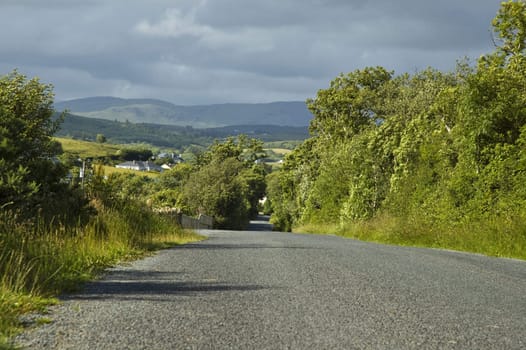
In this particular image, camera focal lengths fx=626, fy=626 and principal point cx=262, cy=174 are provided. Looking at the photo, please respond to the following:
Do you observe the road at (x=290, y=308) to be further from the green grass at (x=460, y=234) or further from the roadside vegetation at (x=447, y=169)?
the roadside vegetation at (x=447, y=169)

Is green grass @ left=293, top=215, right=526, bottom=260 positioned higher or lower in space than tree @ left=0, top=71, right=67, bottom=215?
lower

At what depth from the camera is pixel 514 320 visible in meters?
6.78

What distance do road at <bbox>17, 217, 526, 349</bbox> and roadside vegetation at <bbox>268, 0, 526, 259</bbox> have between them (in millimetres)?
7263

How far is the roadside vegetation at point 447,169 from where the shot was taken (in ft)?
63.3

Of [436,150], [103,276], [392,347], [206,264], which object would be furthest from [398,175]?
[392,347]

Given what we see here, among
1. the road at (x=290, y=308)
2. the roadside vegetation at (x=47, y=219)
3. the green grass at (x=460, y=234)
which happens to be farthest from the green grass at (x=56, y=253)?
the green grass at (x=460, y=234)

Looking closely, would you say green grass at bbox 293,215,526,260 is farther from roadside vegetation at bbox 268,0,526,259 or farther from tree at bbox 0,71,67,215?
tree at bbox 0,71,67,215

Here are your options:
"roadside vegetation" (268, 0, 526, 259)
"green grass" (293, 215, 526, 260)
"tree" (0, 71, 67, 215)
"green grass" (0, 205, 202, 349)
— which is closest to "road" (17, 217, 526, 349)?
"green grass" (0, 205, 202, 349)

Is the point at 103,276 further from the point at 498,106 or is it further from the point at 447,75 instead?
the point at 447,75

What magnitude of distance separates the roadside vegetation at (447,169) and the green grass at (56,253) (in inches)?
374

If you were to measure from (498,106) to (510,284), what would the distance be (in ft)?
40.7

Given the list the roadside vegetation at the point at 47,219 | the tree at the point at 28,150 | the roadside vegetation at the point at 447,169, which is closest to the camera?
the roadside vegetation at the point at 47,219

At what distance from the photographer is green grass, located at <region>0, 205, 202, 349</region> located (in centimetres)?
683

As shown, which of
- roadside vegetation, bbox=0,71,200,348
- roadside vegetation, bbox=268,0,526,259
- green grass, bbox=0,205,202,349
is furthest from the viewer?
roadside vegetation, bbox=268,0,526,259
